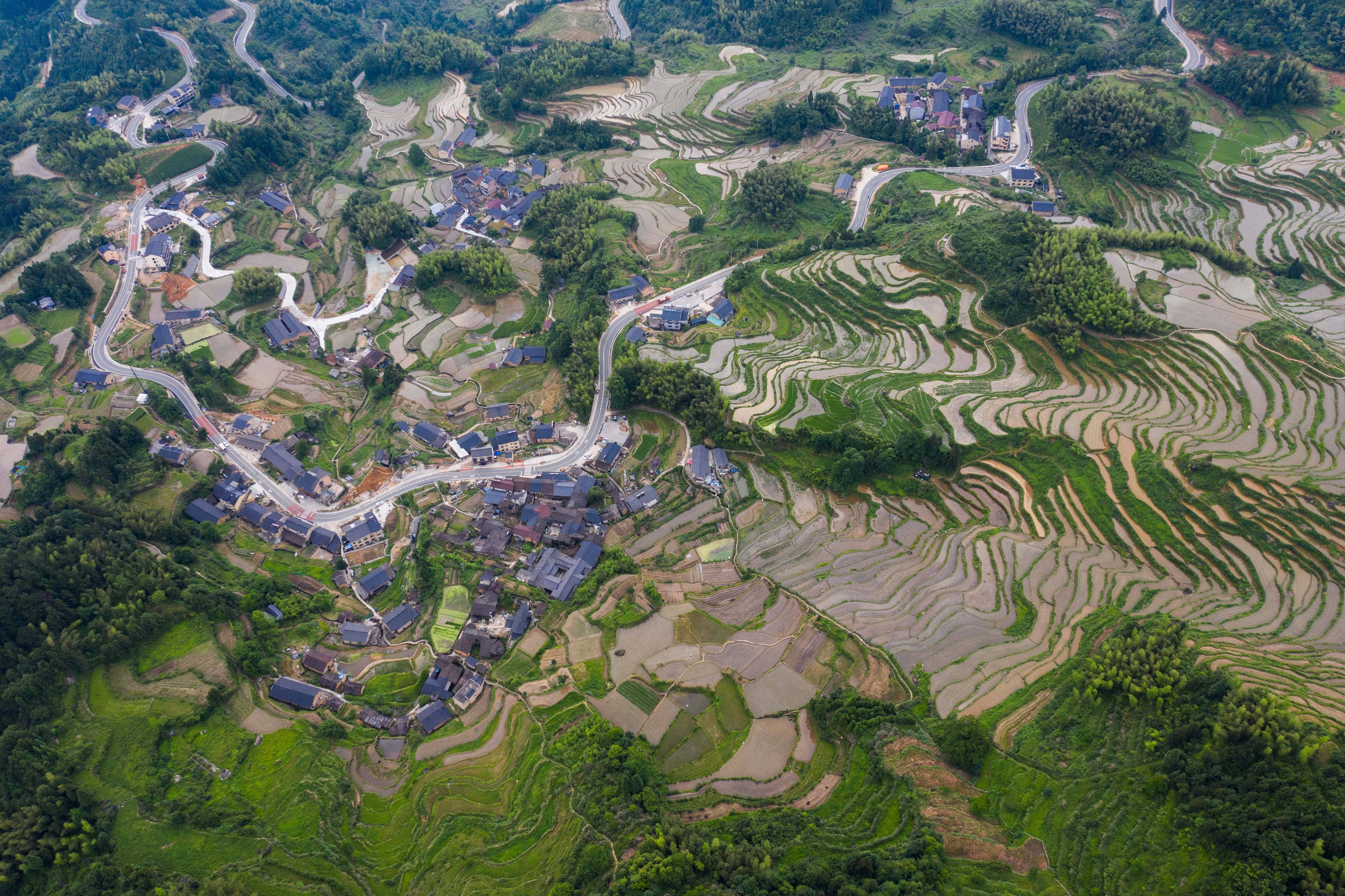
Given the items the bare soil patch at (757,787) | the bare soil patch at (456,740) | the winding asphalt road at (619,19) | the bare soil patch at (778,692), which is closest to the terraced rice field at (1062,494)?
the bare soil patch at (778,692)

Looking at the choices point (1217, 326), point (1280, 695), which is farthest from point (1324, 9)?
point (1280, 695)

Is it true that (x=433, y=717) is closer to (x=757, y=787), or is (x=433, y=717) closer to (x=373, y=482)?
(x=757, y=787)

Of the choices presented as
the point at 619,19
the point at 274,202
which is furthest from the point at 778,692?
the point at 619,19

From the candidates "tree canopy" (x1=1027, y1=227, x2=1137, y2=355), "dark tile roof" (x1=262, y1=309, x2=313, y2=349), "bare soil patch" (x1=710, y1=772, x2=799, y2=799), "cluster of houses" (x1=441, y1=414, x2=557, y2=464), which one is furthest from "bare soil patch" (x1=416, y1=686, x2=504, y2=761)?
"tree canopy" (x1=1027, y1=227, x2=1137, y2=355)

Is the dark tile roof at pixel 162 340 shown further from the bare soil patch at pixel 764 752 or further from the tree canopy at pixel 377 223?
the bare soil patch at pixel 764 752

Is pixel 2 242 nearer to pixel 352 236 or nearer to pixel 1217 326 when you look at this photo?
pixel 352 236

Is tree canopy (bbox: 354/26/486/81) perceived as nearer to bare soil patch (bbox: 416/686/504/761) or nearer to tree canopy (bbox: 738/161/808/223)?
tree canopy (bbox: 738/161/808/223)
